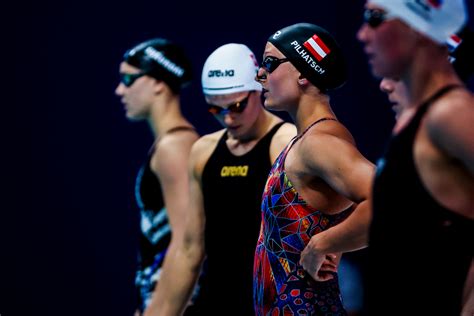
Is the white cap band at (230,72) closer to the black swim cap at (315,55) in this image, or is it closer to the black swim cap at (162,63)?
the black swim cap at (162,63)

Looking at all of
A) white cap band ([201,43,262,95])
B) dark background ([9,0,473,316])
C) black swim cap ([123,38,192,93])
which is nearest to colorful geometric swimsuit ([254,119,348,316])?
white cap band ([201,43,262,95])

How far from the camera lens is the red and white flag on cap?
14.5 ft

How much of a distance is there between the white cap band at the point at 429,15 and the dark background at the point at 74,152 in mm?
5325

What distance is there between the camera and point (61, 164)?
8875mm

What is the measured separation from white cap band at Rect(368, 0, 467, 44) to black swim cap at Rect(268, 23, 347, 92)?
126 centimetres

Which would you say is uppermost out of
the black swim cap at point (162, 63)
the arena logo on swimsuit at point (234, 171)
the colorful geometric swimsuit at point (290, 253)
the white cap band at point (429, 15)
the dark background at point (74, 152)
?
the white cap band at point (429, 15)

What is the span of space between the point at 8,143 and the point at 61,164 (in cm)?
59

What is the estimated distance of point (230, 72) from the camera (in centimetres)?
568

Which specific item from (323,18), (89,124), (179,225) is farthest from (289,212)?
(89,124)

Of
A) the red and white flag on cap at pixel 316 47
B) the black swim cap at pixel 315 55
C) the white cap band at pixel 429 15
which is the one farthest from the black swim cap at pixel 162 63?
the white cap band at pixel 429 15

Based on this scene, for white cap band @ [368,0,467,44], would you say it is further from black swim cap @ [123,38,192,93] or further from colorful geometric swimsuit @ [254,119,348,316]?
black swim cap @ [123,38,192,93]

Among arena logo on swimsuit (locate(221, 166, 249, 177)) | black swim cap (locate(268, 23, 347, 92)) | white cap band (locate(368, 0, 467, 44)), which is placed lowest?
arena logo on swimsuit (locate(221, 166, 249, 177))

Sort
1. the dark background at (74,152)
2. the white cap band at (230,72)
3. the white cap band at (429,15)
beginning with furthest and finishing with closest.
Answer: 1. the dark background at (74,152)
2. the white cap band at (230,72)
3. the white cap band at (429,15)

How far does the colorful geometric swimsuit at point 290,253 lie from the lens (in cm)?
415
